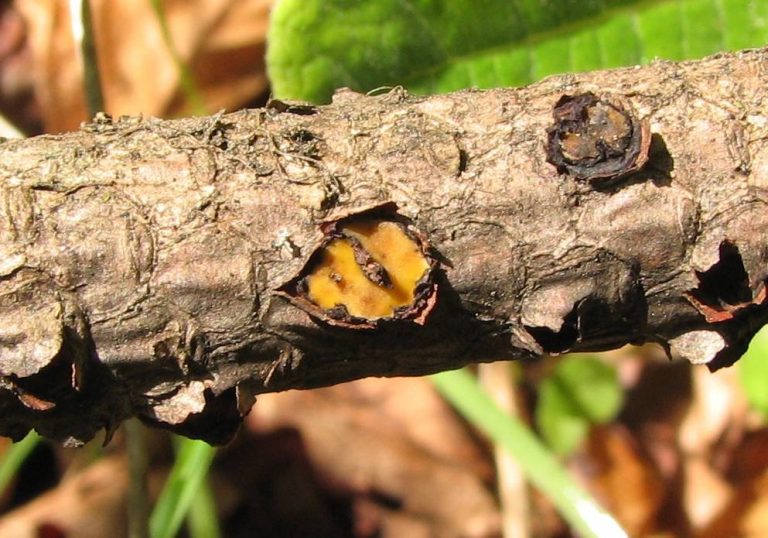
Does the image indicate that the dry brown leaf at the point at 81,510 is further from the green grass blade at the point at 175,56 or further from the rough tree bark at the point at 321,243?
the rough tree bark at the point at 321,243

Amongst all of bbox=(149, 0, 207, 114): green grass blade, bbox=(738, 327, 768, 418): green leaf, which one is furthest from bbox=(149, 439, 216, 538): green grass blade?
bbox=(738, 327, 768, 418): green leaf

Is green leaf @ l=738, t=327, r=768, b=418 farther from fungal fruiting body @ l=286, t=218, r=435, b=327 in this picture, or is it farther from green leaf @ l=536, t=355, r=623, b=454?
fungal fruiting body @ l=286, t=218, r=435, b=327

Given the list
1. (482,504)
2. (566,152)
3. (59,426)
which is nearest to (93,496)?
(482,504)

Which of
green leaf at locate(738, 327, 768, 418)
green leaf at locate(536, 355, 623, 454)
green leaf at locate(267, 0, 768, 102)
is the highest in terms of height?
green leaf at locate(267, 0, 768, 102)

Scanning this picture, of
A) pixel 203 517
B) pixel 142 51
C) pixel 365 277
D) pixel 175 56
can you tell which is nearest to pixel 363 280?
pixel 365 277

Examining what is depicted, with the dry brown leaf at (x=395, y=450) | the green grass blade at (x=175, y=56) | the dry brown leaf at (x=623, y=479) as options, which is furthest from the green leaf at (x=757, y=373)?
the green grass blade at (x=175, y=56)

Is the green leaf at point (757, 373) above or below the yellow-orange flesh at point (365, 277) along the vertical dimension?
below
